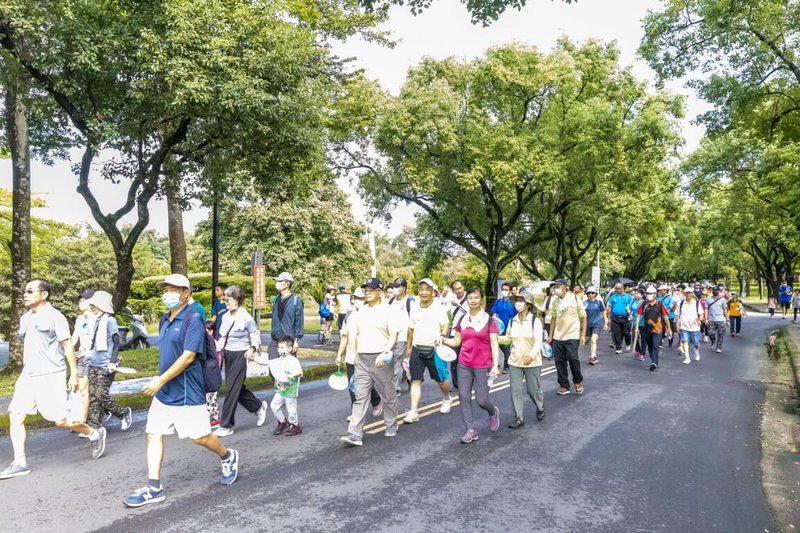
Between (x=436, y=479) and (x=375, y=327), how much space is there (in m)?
1.90

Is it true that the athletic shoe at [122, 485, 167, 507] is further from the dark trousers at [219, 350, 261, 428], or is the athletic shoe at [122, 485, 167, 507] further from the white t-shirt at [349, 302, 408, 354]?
the white t-shirt at [349, 302, 408, 354]

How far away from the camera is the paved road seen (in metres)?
4.64

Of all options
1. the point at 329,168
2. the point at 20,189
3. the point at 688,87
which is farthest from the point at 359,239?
the point at 20,189

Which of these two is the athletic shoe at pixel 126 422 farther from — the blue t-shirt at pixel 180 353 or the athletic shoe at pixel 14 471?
the blue t-shirt at pixel 180 353

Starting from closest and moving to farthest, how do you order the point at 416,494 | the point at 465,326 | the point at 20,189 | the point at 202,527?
the point at 202,527 < the point at 416,494 < the point at 465,326 < the point at 20,189

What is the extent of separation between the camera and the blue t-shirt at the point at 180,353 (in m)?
4.89

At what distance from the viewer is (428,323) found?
26.9 ft

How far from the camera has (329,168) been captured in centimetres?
2633

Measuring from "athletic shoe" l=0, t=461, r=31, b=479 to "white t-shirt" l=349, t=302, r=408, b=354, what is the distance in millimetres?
3583

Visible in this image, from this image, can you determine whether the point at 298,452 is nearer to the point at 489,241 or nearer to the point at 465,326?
the point at 465,326

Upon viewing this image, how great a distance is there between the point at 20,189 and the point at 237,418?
7888 mm

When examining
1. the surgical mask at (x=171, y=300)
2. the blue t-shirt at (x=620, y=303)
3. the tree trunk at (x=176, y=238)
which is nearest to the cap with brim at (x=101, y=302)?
the surgical mask at (x=171, y=300)

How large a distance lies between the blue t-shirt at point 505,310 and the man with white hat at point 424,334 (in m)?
3.27

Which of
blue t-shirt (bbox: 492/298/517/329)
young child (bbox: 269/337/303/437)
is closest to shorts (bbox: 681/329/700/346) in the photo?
blue t-shirt (bbox: 492/298/517/329)
